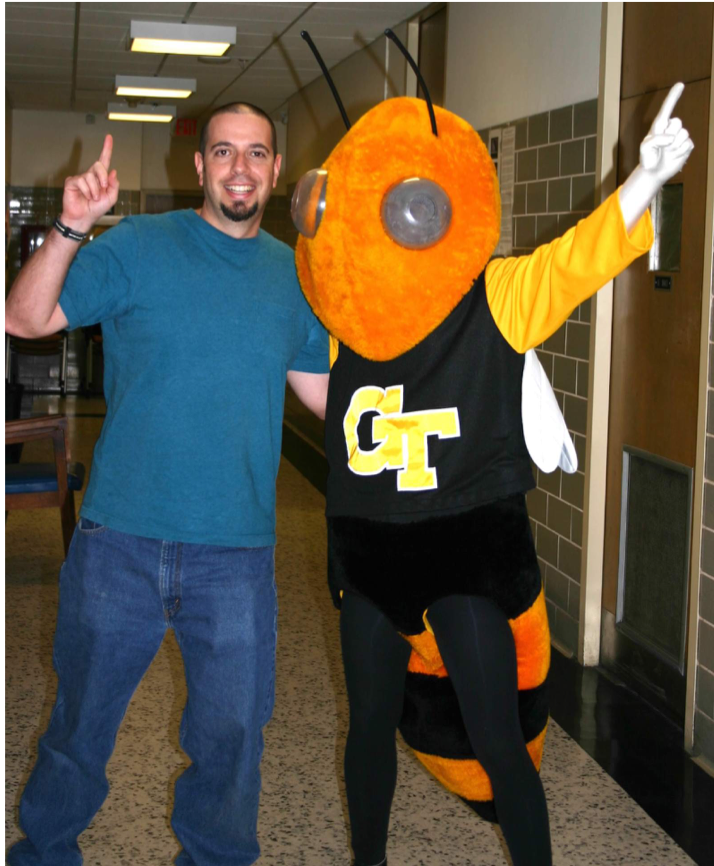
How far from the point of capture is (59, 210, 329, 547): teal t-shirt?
6.42 ft

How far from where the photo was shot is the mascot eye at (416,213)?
176cm

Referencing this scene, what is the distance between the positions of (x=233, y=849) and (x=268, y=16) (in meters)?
5.33

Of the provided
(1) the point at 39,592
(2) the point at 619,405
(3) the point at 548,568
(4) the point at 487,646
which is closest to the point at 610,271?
(4) the point at 487,646

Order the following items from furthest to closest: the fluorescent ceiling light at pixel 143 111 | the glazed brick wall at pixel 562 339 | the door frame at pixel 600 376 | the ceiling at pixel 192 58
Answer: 1. the fluorescent ceiling light at pixel 143 111
2. the ceiling at pixel 192 58
3. the glazed brick wall at pixel 562 339
4. the door frame at pixel 600 376

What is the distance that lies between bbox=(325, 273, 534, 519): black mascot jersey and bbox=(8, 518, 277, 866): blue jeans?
13.5 inches

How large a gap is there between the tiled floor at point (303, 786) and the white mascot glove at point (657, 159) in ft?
5.03

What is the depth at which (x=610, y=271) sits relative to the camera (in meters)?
1.63

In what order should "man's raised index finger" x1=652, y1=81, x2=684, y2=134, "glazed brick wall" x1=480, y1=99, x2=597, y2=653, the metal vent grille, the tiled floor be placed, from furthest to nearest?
"glazed brick wall" x1=480, y1=99, x2=597, y2=653 < the metal vent grille < the tiled floor < "man's raised index finger" x1=652, y1=81, x2=684, y2=134

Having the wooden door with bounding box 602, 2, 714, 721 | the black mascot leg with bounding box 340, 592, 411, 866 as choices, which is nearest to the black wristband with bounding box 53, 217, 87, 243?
the black mascot leg with bounding box 340, 592, 411, 866

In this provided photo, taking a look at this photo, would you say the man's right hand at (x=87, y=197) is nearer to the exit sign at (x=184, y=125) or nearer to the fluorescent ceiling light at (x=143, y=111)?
the fluorescent ceiling light at (x=143, y=111)

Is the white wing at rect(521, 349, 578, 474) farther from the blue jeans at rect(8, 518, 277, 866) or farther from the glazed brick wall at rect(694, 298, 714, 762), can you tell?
the glazed brick wall at rect(694, 298, 714, 762)

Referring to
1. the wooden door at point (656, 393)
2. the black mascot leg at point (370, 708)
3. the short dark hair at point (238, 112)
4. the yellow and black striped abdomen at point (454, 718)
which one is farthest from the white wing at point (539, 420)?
the wooden door at point (656, 393)

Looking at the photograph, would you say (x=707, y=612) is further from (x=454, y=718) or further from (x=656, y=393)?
(x=454, y=718)

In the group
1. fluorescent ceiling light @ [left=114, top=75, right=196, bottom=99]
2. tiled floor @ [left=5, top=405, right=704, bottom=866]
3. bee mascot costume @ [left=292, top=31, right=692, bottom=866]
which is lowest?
tiled floor @ [left=5, top=405, right=704, bottom=866]
